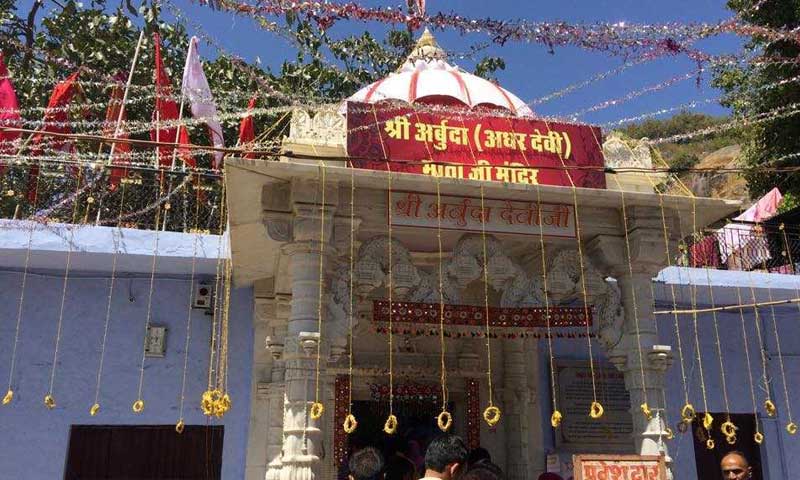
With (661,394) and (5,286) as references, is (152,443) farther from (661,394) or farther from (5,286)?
(661,394)

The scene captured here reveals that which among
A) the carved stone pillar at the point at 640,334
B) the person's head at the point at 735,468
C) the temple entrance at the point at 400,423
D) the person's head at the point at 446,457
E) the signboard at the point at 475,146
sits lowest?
the person's head at the point at 735,468

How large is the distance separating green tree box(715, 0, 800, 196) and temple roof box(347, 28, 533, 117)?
18.6ft

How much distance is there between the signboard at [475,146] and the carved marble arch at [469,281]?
0.80 meters

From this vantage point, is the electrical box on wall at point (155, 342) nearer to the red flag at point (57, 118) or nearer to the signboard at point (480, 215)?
the red flag at point (57, 118)

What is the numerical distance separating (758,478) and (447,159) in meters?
7.62

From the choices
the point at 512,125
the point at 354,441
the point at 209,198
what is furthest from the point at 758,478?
the point at 209,198

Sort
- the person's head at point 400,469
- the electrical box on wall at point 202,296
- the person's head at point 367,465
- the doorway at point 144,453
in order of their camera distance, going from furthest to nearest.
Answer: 1. the electrical box on wall at point 202,296
2. the doorway at point 144,453
3. the person's head at point 400,469
4. the person's head at point 367,465

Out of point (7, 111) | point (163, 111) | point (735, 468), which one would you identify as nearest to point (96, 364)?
point (7, 111)

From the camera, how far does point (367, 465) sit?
7.07 m

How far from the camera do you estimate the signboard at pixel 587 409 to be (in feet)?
31.1

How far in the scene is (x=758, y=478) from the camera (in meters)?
10.2

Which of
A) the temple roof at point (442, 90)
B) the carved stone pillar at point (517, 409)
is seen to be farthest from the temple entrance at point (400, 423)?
the temple roof at point (442, 90)

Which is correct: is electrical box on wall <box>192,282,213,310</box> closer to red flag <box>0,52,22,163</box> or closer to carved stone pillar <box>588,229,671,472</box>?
red flag <box>0,52,22,163</box>

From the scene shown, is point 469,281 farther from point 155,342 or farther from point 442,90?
point 155,342
